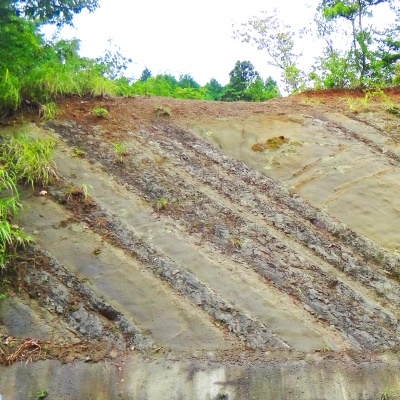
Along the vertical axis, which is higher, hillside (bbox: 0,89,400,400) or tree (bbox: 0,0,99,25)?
tree (bbox: 0,0,99,25)

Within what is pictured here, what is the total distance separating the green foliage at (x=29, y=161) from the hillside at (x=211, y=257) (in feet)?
0.67

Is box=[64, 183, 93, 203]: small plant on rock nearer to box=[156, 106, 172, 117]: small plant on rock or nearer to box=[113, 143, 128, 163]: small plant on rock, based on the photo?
box=[113, 143, 128, 163]: small plant on rock

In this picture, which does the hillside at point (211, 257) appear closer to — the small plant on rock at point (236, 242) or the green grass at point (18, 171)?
the small plant on rock at point (236, 242)

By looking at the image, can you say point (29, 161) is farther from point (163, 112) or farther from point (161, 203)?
point (163, 112)

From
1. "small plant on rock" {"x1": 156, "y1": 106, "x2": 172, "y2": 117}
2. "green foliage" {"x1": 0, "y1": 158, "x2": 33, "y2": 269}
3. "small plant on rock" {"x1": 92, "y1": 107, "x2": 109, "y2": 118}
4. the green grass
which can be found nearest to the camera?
"green foliage" {"x1": 0, "y1": 158, "x2": 33, "y2": 269}

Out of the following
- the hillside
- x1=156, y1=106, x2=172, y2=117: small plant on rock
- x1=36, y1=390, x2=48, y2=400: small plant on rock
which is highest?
x1=156, y1=106, x2=172, y2=117: small plant on rock

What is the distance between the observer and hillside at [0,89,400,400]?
424cm

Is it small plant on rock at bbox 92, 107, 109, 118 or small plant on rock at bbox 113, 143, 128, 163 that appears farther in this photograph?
small plant on rock at bbox 92, 107, 109, 118

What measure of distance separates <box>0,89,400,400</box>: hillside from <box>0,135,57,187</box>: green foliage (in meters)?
0.20

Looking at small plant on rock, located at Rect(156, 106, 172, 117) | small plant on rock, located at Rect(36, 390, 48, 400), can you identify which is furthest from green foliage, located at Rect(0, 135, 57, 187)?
small plant on rock, located at Rect(36, 390, 48, 400)

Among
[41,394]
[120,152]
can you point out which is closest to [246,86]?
[120,152]

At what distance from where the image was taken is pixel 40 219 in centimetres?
541

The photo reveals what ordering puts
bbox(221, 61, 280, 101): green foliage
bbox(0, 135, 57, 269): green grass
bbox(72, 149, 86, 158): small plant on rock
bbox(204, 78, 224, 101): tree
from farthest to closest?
bbox(204, 78, 224, 101): tree, bbox(221, 61, 280, 101): green foliage, bbox(72, 149, 86, 158): small plant on rock, bbox(0, 135, 57, 269): green grass

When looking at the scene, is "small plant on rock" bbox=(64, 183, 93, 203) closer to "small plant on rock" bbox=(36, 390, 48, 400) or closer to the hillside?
the hillside
